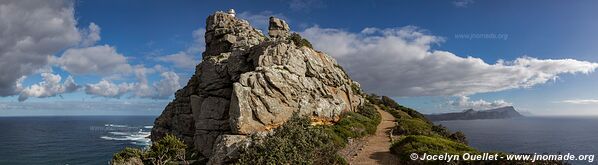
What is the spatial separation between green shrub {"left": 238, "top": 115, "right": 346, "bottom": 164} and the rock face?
4087 mm

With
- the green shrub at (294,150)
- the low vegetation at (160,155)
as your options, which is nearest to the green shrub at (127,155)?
the low vegetation at (160,155)

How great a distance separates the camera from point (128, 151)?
44438 mm

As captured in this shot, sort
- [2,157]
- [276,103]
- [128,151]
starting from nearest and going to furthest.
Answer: [276,103] < [128,151] < [2,157]

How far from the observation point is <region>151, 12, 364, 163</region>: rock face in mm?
39531

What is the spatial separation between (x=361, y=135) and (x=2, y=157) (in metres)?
100

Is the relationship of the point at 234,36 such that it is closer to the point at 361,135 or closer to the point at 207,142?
the point at 207,142

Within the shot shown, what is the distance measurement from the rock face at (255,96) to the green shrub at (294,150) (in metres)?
4.09

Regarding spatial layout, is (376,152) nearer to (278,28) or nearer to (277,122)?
(277,122)

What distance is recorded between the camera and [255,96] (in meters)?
40.9

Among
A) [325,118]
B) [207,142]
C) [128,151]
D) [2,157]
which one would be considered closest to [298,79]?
[325,118]

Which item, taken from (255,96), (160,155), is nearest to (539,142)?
(255,96)

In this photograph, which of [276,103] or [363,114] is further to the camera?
[363,114]

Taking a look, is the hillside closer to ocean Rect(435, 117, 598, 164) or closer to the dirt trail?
the dirt trail

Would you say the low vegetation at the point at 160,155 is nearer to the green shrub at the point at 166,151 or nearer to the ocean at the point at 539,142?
the green shrub at the point at 166,151
